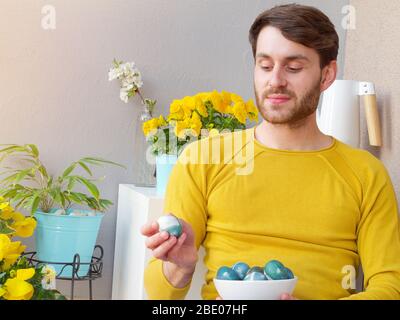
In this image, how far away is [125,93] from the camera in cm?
207

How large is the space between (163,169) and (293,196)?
0.52m

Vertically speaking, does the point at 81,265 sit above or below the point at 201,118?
below

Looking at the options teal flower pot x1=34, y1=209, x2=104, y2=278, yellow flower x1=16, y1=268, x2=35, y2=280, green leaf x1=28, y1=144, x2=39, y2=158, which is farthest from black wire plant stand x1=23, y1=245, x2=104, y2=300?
yellow flower x1=16, y1=268, x2=35, y2=280

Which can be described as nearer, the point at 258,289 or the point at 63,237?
the point at 258,289

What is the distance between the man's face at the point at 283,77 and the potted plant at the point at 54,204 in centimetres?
71

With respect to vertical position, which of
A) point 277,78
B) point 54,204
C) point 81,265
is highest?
point 277,78

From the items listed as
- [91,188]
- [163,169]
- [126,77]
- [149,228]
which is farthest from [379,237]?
[126,77]

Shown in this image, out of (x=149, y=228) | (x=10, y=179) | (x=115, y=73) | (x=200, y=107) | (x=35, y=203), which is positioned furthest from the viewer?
(x=115, y=73)

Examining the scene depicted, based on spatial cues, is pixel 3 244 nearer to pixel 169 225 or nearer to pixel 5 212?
pixel 5 212

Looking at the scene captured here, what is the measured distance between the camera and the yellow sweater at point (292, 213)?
52.5 inches

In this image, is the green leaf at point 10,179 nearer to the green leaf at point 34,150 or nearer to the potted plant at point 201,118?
the green leaf at point 34,150

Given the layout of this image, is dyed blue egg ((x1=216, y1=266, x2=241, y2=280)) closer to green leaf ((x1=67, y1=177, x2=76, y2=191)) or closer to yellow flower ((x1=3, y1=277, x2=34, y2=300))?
yellow flower ((x1=3, y1=277, x2=34, y2=300))

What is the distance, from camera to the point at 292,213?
4.46 feet

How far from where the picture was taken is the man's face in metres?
1.35
